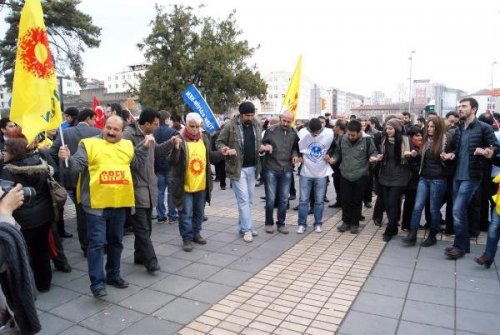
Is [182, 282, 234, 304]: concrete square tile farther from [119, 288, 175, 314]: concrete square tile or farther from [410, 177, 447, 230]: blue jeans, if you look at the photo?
[410, 177, 447, 230]: blue jeans

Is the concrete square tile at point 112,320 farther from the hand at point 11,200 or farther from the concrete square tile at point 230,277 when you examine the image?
the hand at point 11,200

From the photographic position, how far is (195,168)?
5.82 metres

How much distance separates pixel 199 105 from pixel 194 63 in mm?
23193

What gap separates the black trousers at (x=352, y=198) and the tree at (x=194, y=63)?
75.8 feet

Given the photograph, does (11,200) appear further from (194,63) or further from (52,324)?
(194,63)

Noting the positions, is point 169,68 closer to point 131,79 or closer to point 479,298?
point 479,298

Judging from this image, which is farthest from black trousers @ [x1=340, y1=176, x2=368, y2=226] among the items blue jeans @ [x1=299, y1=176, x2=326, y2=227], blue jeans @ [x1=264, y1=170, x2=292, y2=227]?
blue jeans @ [x1=264, y1=170, x2=292, y2=227]

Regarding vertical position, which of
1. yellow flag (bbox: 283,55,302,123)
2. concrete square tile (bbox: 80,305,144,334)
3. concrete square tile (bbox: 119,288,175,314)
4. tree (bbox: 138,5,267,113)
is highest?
tree (bbox: 138,5,267,113)

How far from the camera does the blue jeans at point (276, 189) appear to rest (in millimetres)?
6766

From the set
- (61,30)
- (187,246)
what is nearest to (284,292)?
(187,246)

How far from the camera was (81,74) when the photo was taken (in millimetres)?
17328

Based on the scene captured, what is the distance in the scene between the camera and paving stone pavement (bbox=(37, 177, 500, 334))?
3.74 metres

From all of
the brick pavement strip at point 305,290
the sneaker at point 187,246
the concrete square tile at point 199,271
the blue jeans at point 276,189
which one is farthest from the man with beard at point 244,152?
the concrete square tile at point 199,271

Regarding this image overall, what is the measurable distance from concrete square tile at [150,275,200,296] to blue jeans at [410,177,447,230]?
3.43 metres
